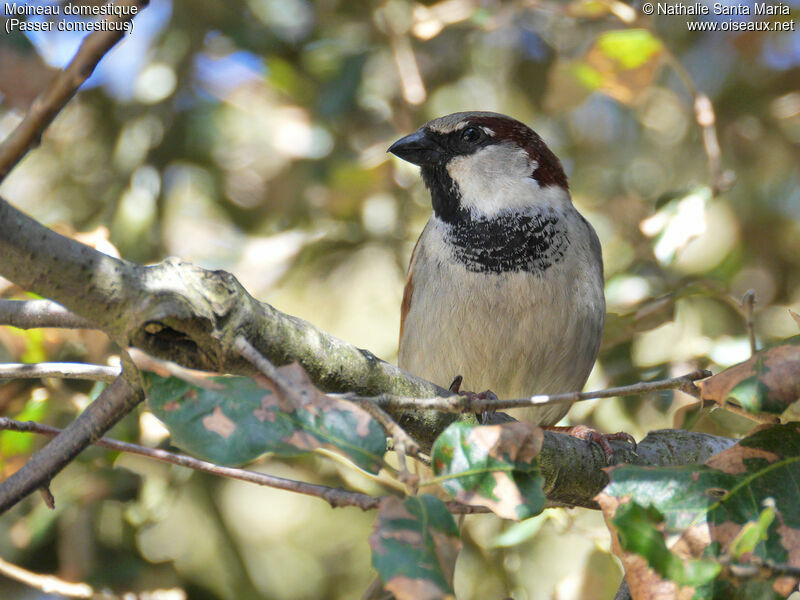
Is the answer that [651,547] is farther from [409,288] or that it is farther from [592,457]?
[409,288]

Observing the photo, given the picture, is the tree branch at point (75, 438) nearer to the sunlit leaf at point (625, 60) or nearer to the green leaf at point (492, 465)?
the green leaf at point (492, 465)

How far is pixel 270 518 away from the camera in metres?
3.03

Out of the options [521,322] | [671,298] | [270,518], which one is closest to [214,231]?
[270,518]

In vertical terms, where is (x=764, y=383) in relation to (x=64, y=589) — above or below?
above

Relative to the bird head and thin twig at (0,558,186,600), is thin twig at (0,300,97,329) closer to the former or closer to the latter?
thin twig at (0,558,186,600)

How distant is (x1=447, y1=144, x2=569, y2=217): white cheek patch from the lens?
245 centimetres

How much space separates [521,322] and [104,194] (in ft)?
5.61

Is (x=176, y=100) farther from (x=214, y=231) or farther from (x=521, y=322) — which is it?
(x=521, y=322)

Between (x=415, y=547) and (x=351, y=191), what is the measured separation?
2.23m

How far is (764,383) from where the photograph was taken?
3.43 ft

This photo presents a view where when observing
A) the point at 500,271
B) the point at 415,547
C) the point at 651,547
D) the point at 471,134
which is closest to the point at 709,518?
the point at 651,547

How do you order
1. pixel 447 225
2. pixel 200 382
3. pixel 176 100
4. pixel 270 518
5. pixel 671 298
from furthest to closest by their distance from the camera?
pixel 176 100 < pixel 270 518 < pixel 447 225 < pixel 671 298 < pixel 200 382

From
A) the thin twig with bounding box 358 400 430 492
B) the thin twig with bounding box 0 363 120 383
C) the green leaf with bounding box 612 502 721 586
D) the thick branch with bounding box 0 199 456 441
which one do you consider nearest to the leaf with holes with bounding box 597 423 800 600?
the green leaf with bounding box 612 502 721 586

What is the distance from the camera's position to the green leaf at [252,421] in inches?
36.4
